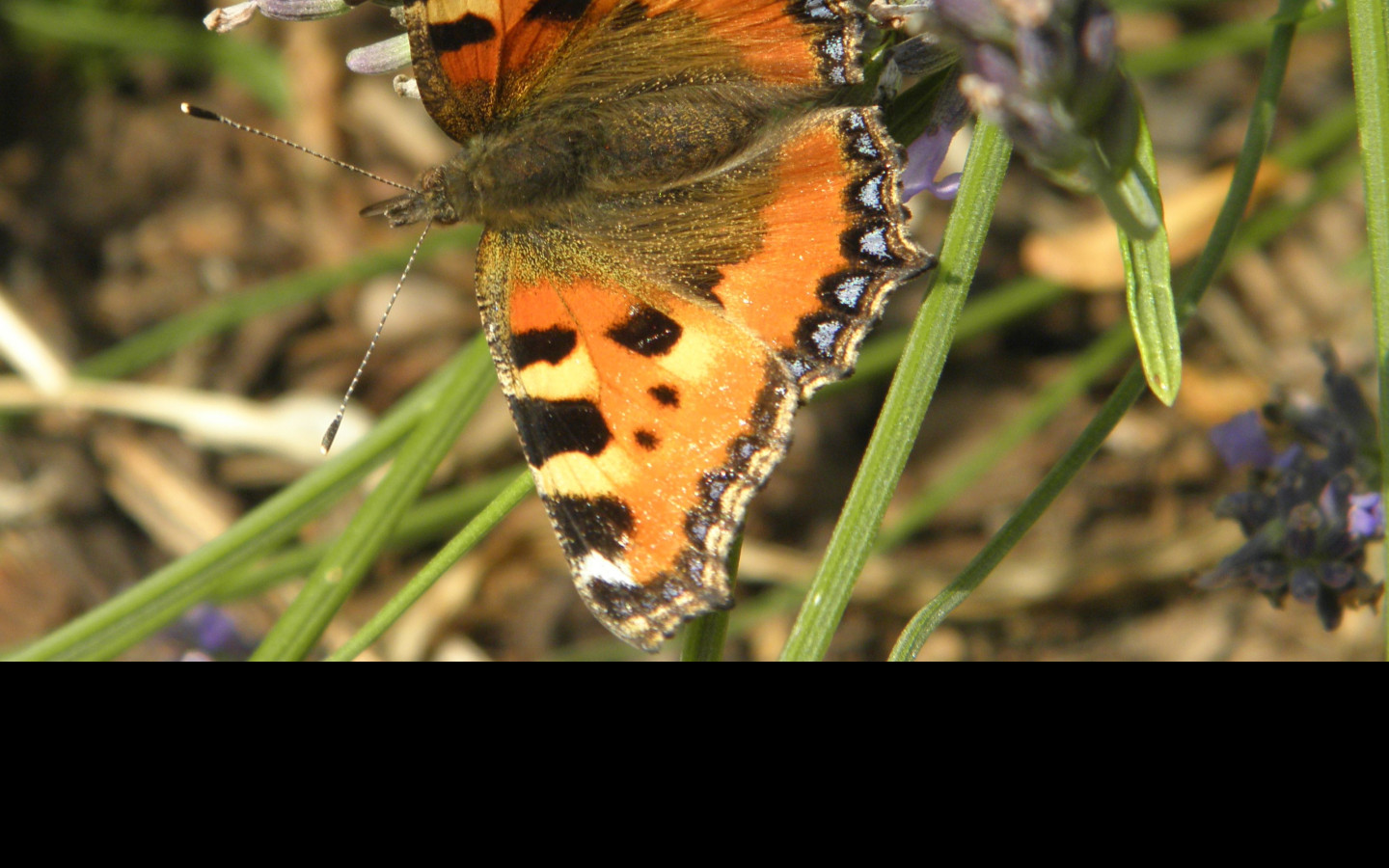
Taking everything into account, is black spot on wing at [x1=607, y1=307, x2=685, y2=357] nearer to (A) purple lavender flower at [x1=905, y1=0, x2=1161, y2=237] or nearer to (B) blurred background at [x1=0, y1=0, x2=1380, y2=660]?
(A) purple lavender flower at [x1=905, y1=0, x2=1161, y2=237]

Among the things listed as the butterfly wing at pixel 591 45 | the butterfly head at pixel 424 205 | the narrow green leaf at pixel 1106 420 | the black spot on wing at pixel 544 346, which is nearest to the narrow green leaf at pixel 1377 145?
the narrow green leaf at pixel 1106 420

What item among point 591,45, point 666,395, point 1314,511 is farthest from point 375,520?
point 1314,511

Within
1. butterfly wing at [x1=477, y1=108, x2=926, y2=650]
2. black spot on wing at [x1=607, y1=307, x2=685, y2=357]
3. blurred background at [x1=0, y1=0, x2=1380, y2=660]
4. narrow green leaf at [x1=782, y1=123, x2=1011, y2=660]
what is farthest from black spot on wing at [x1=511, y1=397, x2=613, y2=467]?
blurred background at [x1=0, y1=0, x2=1380, y2=660]

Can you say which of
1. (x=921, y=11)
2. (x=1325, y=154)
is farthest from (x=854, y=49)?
(x=1325, y=154)

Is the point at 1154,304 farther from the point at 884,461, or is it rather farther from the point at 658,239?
the point at 658,239
